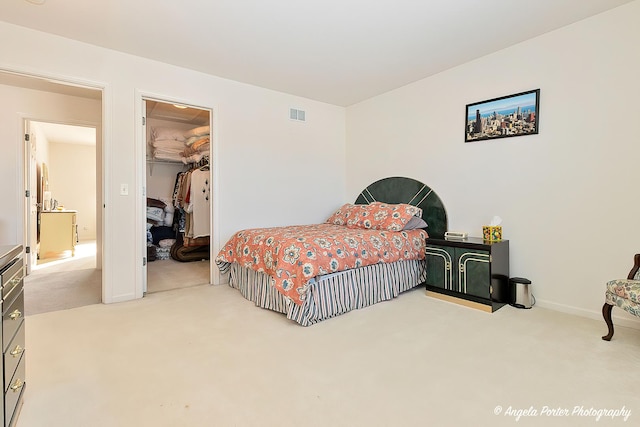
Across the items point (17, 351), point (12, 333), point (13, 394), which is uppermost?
point (12, 333)

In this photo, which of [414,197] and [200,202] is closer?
[414,197]

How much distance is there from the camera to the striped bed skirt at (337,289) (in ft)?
8.36

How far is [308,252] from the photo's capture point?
2551 mm

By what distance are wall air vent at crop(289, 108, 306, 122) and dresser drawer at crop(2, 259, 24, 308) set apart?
11.2 ft

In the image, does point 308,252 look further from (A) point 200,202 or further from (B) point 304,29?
(A) point 200,202

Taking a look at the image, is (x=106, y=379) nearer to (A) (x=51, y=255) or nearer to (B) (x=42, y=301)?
(B) (x=42, y=301)

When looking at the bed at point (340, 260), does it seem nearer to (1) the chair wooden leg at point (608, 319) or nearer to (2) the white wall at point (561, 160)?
(2) the white wall at point (561, 160)

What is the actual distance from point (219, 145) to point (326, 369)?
2.82 meters

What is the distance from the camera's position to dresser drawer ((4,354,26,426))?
124cm

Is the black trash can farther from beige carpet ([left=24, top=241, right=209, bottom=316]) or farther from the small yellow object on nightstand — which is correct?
beige carpet ([left=24, top=241, right=209, bottom=316])

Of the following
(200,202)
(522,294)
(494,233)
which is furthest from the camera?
(200,202)

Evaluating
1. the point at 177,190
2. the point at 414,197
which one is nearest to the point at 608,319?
the point at 414,197

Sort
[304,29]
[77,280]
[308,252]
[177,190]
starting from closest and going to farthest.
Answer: [308,252], [304,29], [77,280], [177,190]

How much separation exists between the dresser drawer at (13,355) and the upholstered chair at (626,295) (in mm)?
3279
